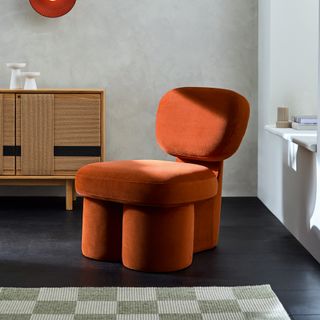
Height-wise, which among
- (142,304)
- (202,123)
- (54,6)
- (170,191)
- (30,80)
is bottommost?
(142,304)

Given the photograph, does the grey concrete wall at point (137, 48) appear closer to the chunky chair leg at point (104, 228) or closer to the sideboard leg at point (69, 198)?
the sideboard leg at point (69, 198)

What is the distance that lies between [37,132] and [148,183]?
1850 mm

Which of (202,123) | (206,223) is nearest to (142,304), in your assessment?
(206,223)

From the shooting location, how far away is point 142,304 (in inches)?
112

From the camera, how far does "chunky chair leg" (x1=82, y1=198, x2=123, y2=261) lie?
3463mm

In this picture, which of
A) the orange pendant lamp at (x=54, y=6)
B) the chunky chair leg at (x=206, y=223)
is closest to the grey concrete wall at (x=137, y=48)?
the orange pendant lamp at (x=54, y=6)

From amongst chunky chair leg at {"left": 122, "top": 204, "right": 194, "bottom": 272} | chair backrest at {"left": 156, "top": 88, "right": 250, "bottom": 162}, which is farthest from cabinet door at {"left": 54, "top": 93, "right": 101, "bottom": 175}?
chunky chair leg at {"left": 122, "top": 204, "right": 194, "bottom": 272}

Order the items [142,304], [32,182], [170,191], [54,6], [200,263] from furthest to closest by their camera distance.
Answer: [54,6] < [32,182] < [200,263] < [170,191] < [142,304]

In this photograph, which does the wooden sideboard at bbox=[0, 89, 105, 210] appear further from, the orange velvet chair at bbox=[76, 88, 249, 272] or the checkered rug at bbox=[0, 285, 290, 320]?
the checkered rug at bbox=[0, 285, 290, 320]

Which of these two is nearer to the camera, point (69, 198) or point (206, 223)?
point (206, 223)

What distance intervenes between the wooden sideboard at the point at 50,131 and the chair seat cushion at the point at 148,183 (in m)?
1.35

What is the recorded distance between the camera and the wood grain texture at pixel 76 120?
16.1ft

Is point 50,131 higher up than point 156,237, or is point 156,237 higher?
point 50,131

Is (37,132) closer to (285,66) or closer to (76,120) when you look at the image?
(76,120)
